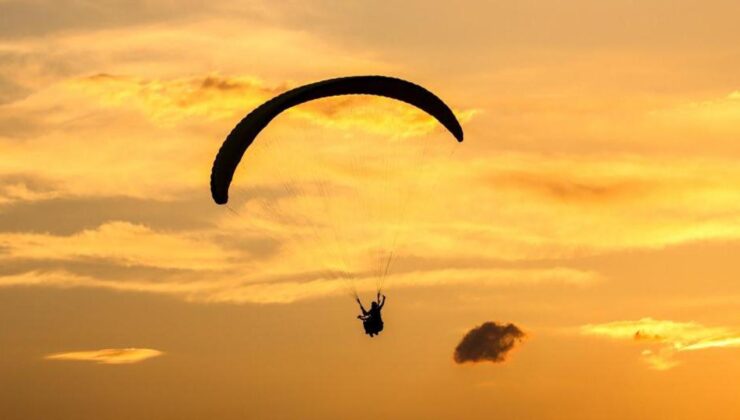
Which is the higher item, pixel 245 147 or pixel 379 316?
pixel 245 147

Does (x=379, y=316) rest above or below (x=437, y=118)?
below

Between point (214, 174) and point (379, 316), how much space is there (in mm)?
9992

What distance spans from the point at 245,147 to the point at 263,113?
1.80 m

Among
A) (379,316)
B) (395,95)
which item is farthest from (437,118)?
(379,316)

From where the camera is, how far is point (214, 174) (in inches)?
4087

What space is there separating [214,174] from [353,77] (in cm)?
757

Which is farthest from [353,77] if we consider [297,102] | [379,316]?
[379,316]

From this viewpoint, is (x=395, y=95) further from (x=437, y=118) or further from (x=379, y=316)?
(x=379, y=316)

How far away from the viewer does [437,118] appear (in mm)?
108625

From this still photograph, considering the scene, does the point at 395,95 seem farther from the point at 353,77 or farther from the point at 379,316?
the point at 379,316

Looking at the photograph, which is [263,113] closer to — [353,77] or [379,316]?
[353,77]

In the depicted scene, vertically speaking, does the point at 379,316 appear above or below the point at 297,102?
below

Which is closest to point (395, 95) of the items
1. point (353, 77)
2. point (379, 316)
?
point (353, 77)

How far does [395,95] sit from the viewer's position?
106 metres
